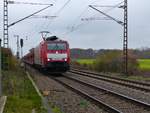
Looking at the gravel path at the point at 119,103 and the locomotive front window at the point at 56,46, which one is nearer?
the gravel path at the point at 119,103

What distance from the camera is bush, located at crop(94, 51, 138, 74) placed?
49.9 meters

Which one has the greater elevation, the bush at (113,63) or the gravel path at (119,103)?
the bush at (113,63)

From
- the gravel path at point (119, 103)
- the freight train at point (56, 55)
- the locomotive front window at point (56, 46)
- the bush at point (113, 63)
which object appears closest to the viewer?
the gravel path at point (119, 103)

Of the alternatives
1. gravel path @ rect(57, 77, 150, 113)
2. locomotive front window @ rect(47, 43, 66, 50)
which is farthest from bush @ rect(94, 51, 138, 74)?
gravel path @ rect(57, 77, 150, 113)

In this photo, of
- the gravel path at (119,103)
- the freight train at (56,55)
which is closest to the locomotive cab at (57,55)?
the freight train at (56,55)

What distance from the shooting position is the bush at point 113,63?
164ft

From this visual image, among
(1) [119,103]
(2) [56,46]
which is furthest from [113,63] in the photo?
(1) [119,103]

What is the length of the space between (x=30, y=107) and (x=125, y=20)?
2658 cm

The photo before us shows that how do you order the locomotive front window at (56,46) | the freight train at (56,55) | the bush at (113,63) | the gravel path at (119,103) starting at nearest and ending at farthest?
the gravel path at (119,103)
the freight train at (56,55)
the locomotive front window at (56,46)
the bush at (113,63)

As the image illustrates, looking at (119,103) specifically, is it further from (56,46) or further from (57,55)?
(56,46)

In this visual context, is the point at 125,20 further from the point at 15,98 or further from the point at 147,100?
the point at 15,98

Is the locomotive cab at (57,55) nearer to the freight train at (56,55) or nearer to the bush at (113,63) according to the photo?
the freight train at (56,55)

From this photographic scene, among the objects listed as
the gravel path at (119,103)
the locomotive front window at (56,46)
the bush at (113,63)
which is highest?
the locomotive front window at (56,46)

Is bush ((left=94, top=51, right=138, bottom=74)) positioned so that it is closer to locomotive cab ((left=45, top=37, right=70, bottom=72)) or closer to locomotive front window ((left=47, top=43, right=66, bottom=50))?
locomotive cab ((left=45, top=37, right=70, bottom=72))
